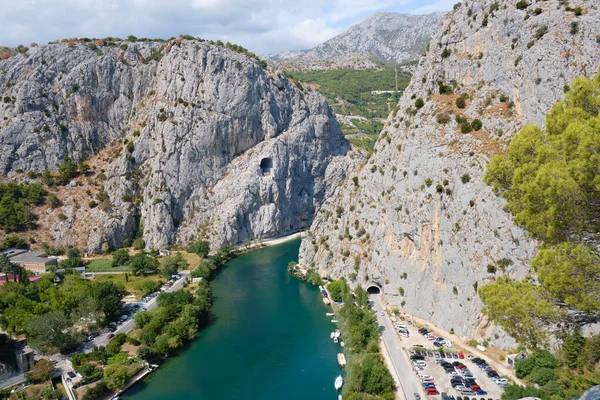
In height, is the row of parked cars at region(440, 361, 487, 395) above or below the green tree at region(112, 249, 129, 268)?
below

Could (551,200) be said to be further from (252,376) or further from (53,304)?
(53,304)

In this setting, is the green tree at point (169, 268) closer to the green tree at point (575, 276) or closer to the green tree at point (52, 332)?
the green tree at point (52, 332)

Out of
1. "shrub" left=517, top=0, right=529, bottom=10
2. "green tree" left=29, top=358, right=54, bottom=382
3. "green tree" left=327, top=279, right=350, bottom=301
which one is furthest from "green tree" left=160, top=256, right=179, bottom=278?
"shrub" left=517, top=0, right=529, bottom=10

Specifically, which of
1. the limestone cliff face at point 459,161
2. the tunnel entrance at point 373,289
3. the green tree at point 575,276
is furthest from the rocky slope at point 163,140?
the green tree at point 575,276

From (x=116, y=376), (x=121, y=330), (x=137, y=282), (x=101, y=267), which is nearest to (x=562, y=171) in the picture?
(x=116, y=376)

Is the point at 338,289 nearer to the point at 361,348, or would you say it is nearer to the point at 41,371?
the point at 361,348

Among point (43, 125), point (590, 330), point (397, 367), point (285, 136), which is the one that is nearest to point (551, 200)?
point (590, 330)

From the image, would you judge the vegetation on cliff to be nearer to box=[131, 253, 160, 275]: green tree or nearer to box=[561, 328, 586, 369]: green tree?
box=[561, 328, 586, 369]: green tree
